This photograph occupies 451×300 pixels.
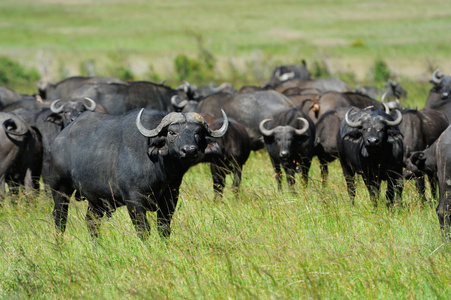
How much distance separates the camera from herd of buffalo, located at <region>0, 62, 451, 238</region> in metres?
6.55

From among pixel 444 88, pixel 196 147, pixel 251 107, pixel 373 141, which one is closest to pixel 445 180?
pixel 373 141

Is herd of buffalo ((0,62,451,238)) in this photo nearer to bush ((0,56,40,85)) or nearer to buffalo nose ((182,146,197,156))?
buffalo nose ((182,146,197,156))

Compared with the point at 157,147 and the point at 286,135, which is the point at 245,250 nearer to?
the point at 157,147

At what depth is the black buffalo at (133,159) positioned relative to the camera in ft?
21.1

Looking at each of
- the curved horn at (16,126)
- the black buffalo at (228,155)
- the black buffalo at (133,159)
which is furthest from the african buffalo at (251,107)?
the black buffalo at (133,159)

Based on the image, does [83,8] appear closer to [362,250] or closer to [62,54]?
[62,54]

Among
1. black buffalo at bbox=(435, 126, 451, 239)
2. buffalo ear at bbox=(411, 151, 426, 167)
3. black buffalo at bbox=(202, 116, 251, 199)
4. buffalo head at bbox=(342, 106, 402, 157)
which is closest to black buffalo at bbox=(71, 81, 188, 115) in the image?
black buffalo at bbox=(202, 116, 251, 199)

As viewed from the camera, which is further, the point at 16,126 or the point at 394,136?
the point at 16,126

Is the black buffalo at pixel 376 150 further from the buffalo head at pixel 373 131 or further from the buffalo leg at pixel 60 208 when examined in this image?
the buffalo leg at pixel 60 208

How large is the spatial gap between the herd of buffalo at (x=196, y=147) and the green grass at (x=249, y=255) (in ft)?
1.29

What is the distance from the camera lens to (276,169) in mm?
11242

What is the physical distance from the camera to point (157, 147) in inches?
254

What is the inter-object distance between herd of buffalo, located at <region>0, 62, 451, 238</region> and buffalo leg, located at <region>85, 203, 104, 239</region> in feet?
0.07

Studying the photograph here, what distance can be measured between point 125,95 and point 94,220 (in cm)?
863
